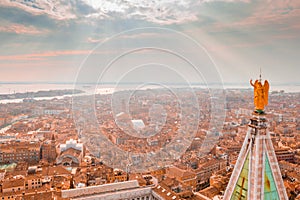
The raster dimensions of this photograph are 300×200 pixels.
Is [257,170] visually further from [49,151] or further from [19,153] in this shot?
[19,153]

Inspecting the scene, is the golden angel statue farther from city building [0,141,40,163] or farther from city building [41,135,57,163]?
city building [0,141,40,163]

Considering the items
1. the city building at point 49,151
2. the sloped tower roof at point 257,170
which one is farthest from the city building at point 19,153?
the sloped tower roof at point 257,170

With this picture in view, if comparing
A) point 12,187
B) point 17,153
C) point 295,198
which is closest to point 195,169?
point 295,198

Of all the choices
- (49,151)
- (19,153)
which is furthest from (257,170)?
(19,153)

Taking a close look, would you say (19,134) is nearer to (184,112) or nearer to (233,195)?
(184,112)

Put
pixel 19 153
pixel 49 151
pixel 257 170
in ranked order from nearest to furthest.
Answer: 1. pixel 257 170
2. pixel 19 153
3. pixel 49 151

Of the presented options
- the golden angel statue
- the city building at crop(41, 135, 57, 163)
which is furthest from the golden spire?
the city building at crop(41, 135, 57, 163)

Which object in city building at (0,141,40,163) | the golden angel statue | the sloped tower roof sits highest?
the golden angel statue

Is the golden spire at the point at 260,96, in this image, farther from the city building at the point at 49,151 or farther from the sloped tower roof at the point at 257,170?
the city building at the point at 49,151
